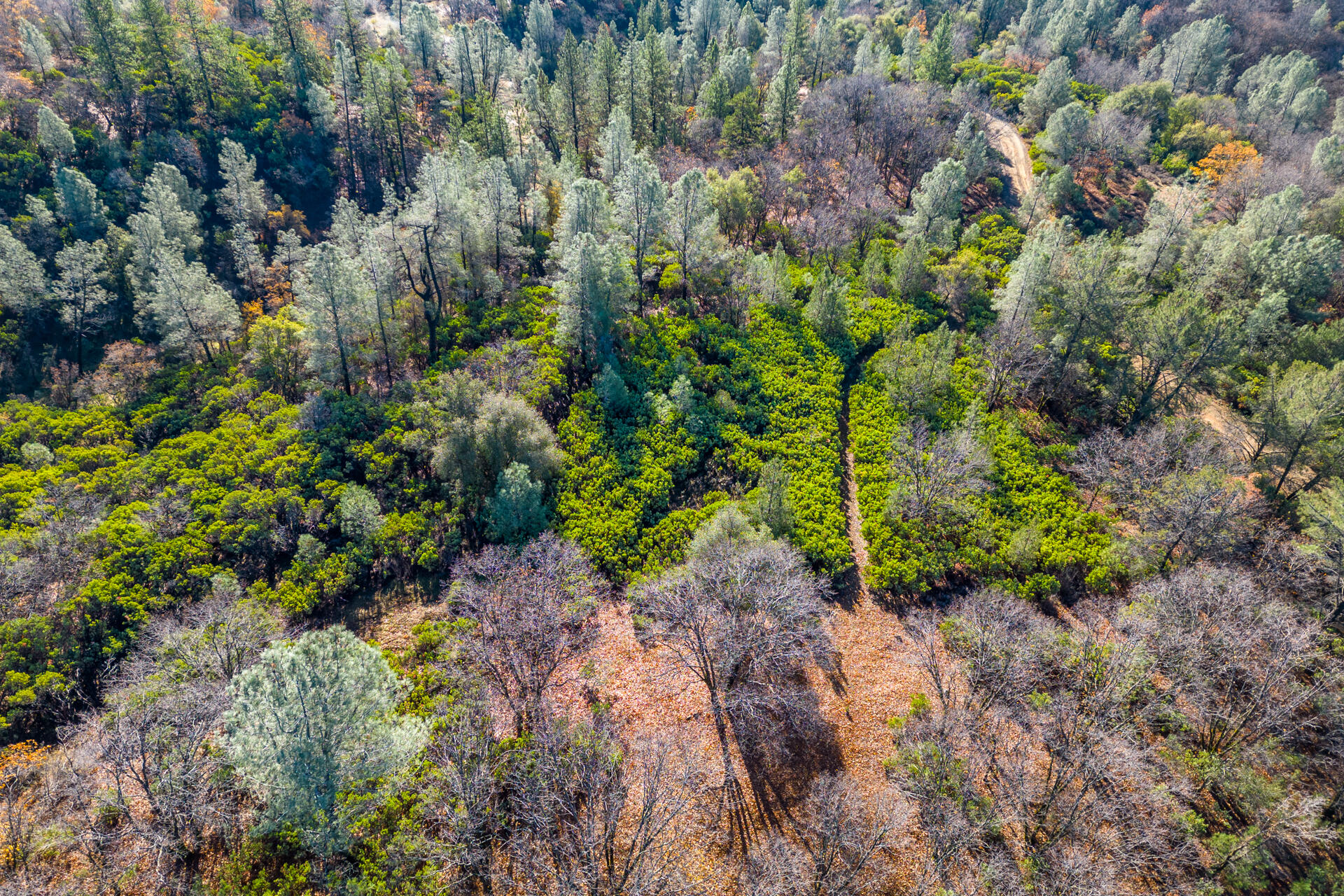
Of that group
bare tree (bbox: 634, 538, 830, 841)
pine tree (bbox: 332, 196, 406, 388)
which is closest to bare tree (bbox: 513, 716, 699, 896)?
bare tree (bbox: 634, 538, 830, 841)

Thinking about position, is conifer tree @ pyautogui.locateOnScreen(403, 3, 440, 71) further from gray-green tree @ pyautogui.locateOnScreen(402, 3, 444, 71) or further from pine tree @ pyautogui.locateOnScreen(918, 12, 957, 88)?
pine tree @ pyautogui.locateOnScreen(918, 12, 957, 88)

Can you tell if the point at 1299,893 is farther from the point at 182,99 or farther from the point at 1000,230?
the point at 182,99

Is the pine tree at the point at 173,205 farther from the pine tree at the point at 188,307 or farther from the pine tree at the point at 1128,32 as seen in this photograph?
the pine tree at the point at 1128,32

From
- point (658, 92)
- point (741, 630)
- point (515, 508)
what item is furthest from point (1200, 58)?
point (515, 508)

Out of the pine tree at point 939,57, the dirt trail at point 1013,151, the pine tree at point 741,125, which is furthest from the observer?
the pine tree at point 939,57

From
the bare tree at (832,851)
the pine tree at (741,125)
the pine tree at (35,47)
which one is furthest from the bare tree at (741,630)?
the pine tree at (35,47)

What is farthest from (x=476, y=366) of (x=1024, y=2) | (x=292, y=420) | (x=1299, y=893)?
(x=1024, y=2)
